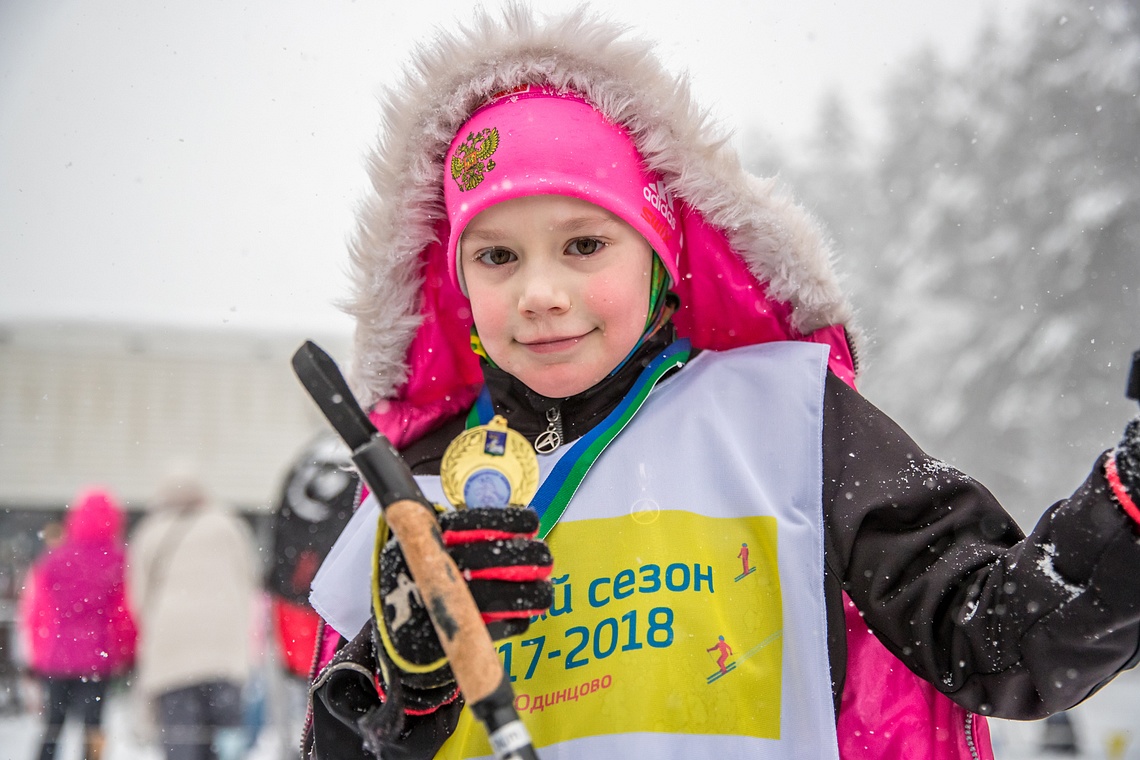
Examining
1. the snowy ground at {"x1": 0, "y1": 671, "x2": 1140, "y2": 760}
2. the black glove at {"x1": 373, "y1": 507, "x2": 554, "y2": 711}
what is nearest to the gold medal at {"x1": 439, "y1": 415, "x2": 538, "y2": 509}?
the black glove at {"x1": 373, "y1": 507, "x2": 554, "y2": 711}

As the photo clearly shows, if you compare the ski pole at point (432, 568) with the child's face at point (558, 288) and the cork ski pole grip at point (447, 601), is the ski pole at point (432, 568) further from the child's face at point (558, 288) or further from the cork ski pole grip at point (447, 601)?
the child's face at point (558, 288)

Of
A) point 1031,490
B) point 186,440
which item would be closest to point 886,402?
point 1031,490

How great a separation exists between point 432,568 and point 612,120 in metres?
0.89

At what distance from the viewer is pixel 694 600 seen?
1396mm

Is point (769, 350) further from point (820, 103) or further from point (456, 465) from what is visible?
point (820, 103)

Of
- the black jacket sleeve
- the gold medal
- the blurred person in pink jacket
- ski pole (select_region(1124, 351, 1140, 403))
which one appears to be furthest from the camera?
the blurred person in pink jacket

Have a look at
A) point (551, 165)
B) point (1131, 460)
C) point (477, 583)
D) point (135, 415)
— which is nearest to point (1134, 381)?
point (1131, 460)

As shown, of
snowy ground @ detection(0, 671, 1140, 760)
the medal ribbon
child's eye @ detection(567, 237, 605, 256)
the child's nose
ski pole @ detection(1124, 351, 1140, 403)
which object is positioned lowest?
ski pole @ detection(1124, 351, 1140, 403)

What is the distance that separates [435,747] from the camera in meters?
1.38

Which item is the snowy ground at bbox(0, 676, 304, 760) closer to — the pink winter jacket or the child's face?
the pink winter jacket

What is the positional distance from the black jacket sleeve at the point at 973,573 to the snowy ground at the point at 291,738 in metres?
4.11

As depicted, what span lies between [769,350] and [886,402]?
14.0 meters

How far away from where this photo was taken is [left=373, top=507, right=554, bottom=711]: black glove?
119cm

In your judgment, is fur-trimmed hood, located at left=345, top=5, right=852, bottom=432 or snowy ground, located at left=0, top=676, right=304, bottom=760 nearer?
fur-trimmed hood, located at left=345, top=5, right=852, bottom=432
